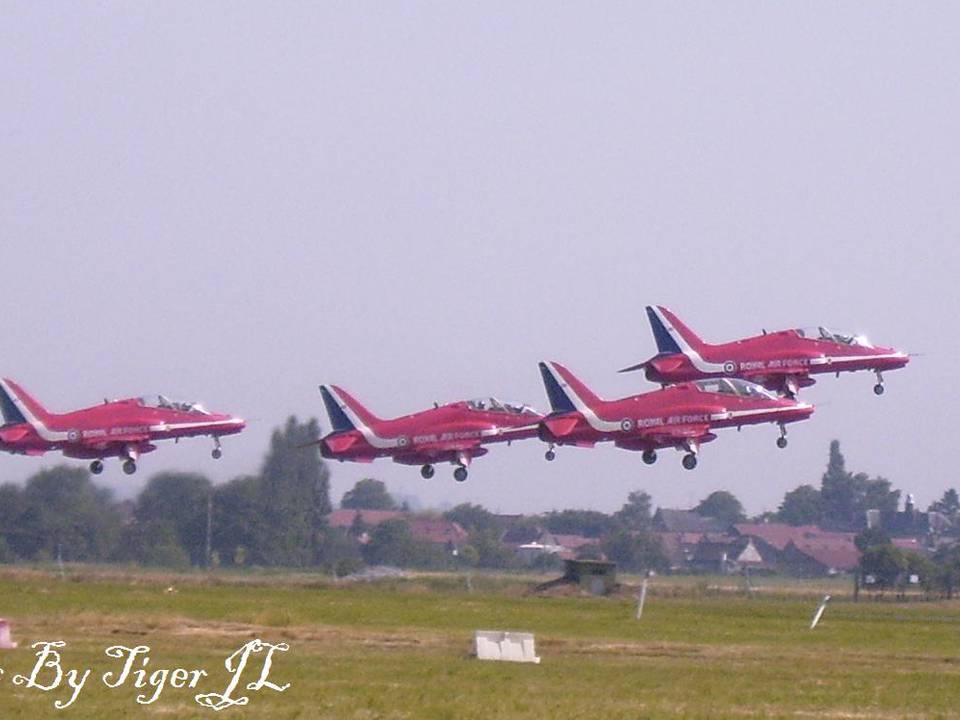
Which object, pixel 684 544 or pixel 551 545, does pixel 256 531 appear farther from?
pixel 684 544

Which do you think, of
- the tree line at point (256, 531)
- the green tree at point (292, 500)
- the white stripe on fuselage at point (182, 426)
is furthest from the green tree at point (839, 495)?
the white stripe on fuselage at point (182, 426)

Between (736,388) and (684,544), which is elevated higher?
(736,388)

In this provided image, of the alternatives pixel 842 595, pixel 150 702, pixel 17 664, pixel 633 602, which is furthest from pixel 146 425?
pixel 150 702

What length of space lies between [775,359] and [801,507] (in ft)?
253

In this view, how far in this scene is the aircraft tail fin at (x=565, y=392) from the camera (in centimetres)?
7688

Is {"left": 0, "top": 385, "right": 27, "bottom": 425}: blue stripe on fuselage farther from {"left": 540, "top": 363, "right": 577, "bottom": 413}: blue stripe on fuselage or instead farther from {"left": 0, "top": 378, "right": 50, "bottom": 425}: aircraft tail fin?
{"left": 540, "top": 363, "right": 577, "bottom": 413}: blue stripe on fuselage

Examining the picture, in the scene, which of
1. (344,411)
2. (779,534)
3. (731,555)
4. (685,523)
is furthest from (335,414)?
(685,523)

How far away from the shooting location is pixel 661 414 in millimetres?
75250

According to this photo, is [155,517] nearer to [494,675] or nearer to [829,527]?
[494,675]

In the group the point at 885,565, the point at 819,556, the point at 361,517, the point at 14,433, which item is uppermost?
the point at 14,433

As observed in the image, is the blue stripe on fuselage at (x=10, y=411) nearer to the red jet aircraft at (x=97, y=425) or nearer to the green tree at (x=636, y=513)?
the red jet aircraft at (x=97, y=425)

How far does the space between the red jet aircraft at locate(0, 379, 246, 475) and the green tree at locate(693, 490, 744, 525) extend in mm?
76344

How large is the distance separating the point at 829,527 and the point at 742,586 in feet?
199

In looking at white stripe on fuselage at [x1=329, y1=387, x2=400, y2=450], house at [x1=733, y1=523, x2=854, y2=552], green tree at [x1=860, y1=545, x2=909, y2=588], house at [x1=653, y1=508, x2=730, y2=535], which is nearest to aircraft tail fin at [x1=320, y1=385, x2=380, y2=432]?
white stripe on fuselage at [x1=329, y1=387, x2=400, y2=450]
